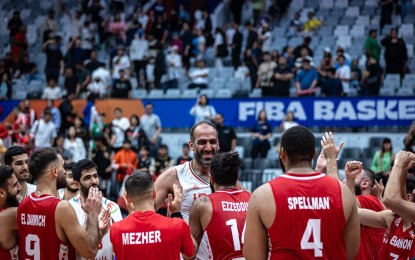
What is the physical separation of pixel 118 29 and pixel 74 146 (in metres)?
8.64

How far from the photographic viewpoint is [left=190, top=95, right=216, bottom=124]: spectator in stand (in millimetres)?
20422

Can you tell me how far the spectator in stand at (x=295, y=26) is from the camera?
84.2 ft

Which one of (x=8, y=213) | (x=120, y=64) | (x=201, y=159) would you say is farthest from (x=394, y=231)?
(x=120, y=64)

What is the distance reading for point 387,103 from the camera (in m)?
20.5

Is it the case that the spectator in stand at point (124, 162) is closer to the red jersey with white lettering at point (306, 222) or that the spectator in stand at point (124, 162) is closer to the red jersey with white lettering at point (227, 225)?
the red jersey with white lettering at point (227, 225)

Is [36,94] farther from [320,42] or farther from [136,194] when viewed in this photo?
[136,194]

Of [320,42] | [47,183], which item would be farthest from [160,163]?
[47,183]

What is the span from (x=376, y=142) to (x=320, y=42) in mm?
5896

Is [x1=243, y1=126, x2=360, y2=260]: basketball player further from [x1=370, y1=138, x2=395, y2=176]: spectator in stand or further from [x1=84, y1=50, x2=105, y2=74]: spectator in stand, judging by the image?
[x1=84, y1=50, x2=105, y2=74]: spectator in stand

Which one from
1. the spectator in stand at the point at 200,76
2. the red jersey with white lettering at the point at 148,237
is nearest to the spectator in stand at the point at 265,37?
the spectator in stand at the point at 200,76

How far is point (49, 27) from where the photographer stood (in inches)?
1103

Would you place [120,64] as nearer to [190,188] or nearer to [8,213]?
[190,188]

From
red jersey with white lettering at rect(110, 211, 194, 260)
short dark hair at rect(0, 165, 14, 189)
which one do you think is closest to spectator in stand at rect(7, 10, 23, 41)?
short dark hair at rect(0, 165, 14, 189)

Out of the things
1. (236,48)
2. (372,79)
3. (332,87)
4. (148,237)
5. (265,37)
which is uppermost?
(265,37)
